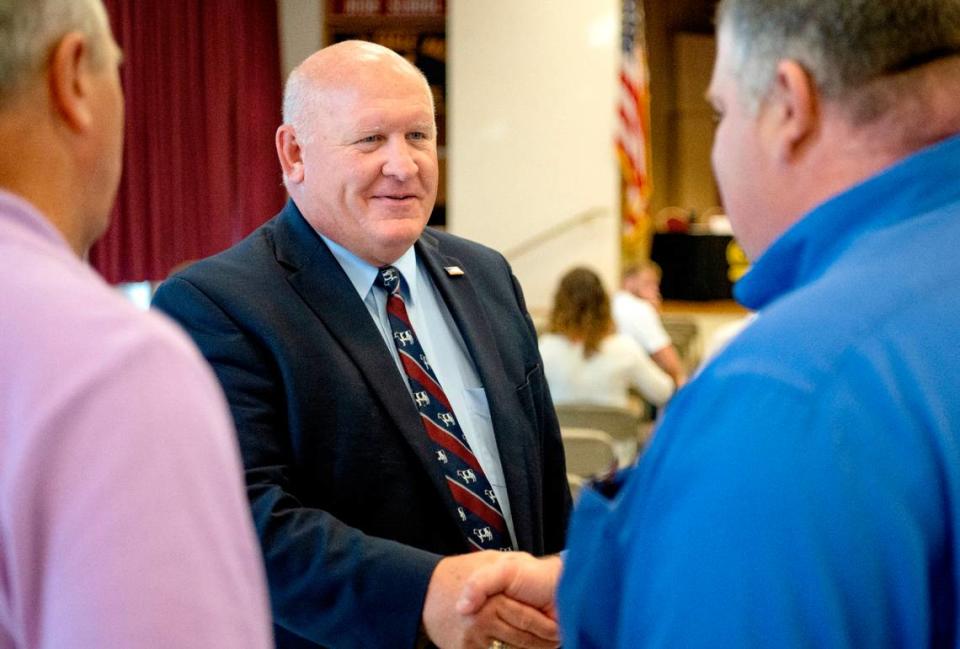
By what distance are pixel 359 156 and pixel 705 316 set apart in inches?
345

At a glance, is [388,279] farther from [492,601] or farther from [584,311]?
[584,311]

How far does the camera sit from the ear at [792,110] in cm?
92

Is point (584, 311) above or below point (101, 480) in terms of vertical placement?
below

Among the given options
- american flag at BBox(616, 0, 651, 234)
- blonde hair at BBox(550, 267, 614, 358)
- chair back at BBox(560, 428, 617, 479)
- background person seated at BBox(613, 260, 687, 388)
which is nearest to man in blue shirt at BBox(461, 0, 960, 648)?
chair back at BBox(560, 428, 617, 479)

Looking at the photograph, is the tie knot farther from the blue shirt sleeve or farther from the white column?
the white column

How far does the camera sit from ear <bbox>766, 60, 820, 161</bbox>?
918mm

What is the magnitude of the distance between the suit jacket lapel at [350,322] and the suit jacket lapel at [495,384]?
0.44ft

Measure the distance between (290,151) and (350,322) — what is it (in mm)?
330

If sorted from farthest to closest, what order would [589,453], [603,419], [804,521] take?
[603,419] < [589,453] < [804,521]

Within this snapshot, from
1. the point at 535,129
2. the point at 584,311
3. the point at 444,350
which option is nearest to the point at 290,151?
the point at 444,350

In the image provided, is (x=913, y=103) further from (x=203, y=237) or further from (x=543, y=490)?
(x=203, y=237)

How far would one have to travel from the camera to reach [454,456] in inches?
68.2

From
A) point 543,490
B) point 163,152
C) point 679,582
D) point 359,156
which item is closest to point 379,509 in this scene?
point 543,490

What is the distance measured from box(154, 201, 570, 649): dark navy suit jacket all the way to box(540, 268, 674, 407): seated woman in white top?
3.59 metres
